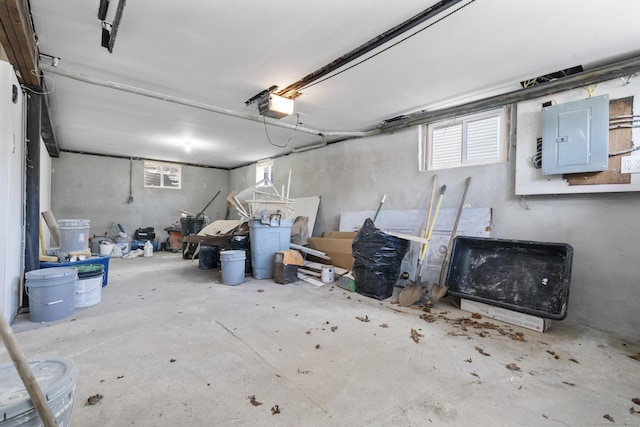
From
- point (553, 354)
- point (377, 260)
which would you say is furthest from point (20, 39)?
point (553, 354)

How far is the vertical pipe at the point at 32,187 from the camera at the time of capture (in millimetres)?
3117

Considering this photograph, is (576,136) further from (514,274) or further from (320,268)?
(320,268)

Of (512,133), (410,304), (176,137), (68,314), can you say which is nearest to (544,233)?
(512,133)

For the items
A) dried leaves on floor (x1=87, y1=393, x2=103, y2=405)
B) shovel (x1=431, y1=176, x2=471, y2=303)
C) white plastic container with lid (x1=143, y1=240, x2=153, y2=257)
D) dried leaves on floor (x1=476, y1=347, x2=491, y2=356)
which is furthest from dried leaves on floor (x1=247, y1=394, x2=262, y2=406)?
white plastic container with lid (x1=143, y1=240, x2=153, y2=257)

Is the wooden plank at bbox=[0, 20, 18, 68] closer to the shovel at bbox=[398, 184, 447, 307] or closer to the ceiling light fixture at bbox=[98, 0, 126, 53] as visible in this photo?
the ceiling light fixture at bbox=[98, 0, 126, 53]

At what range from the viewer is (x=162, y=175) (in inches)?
338

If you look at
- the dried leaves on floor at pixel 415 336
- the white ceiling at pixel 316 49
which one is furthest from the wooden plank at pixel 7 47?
the dried leaves on floor at pixel 415 336

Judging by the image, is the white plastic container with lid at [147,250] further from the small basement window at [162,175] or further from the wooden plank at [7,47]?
the wooden plank at [7,47]

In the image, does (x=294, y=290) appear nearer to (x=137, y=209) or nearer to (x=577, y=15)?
(x=577, y=15)

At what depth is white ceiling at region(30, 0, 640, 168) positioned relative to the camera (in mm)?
2146

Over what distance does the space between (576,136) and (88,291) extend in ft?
17.6

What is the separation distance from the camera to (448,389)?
1823 millimetres

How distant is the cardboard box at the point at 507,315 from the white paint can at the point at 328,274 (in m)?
1.88

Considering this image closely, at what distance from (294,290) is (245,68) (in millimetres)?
2818
